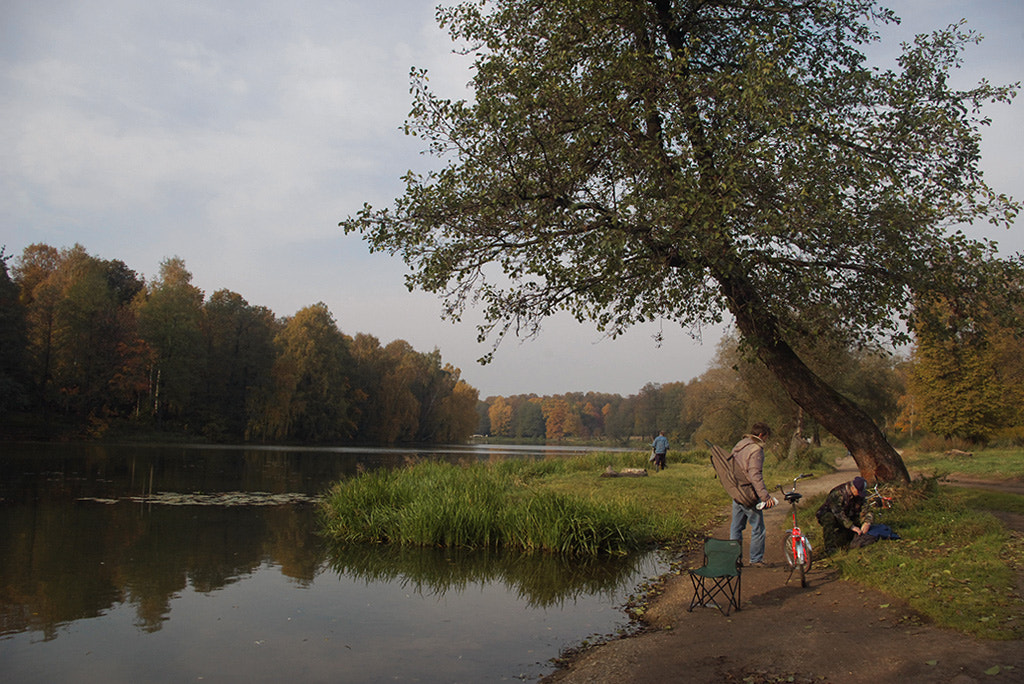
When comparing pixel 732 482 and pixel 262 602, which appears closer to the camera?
pixel 732 482

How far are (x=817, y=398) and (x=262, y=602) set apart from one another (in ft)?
30.3

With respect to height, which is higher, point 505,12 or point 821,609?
point 505,12

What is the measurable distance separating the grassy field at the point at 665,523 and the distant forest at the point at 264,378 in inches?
442

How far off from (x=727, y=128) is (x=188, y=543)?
1181cm

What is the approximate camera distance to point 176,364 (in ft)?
190

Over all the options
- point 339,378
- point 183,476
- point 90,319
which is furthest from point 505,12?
point 339,378

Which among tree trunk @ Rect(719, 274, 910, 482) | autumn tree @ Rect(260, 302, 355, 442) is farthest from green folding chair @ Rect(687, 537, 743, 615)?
autumn tree @ Rect(260, 302, 355, 442)

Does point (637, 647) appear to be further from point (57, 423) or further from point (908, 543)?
point (57, 423)

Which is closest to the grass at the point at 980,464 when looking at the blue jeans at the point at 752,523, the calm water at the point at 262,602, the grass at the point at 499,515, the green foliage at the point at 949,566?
the green foliage at the point at 949,566

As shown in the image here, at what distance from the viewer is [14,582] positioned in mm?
10008

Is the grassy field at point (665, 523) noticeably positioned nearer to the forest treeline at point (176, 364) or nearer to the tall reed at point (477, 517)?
the tall reed at point (477, 517)

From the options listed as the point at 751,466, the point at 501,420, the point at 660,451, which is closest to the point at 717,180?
the point at 751,466

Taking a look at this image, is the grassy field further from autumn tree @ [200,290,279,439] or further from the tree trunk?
autumn tree @ [200,290,279,439]

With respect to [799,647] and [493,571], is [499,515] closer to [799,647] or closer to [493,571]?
[493,571]
